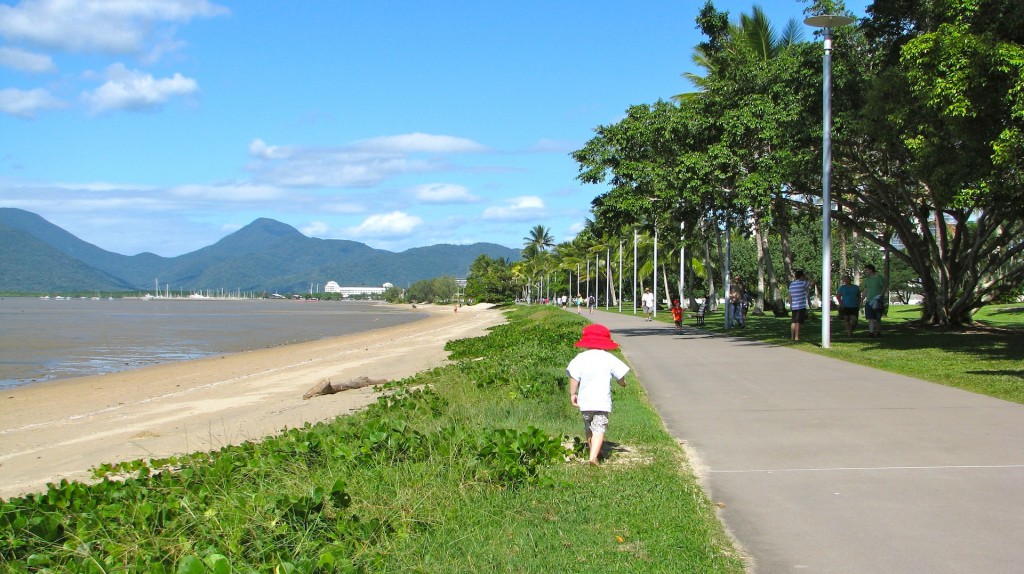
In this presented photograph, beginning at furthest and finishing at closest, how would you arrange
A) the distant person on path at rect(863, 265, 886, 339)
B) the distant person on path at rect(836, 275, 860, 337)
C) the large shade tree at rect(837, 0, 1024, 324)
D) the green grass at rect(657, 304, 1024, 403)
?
the distant person on path at rect(836, 275, 860, 337), the distant person on path at rect(863, 265, 886, 339), the large shade tree at rect(837, 0, 1024, 324), the green grass at rect(657, 304, 1024, 403)

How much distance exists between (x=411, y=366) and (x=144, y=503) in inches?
676

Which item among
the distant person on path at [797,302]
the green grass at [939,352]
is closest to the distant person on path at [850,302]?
the green grass at [939,352]

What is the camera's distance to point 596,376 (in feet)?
23.3

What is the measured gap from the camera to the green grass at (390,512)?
4.62 metres

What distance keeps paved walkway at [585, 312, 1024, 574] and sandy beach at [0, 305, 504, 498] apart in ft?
17.9

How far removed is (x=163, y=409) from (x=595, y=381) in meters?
11.3

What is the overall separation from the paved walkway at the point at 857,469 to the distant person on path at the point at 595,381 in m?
0.86

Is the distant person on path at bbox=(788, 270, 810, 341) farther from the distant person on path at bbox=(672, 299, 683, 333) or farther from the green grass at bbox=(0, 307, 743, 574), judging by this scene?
the green grass at bbox=(0, 307, 743, 574)

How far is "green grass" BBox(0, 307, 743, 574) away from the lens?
4.62 metres

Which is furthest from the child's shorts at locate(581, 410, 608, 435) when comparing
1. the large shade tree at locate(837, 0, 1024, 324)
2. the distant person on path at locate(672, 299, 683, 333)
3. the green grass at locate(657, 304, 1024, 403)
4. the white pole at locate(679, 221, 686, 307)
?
the distant person on path at locate(672, 299, 683, 333)

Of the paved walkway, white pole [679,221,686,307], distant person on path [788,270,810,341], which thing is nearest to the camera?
the paved walkway

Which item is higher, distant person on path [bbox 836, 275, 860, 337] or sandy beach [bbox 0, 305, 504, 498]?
distant person on path [bbox 836, 275, 860, 337]

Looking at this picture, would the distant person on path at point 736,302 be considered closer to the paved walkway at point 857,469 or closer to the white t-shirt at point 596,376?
the paved walkway at point 857,469

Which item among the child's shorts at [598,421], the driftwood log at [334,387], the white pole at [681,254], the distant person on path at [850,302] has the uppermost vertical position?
the white pole at [681,254]
